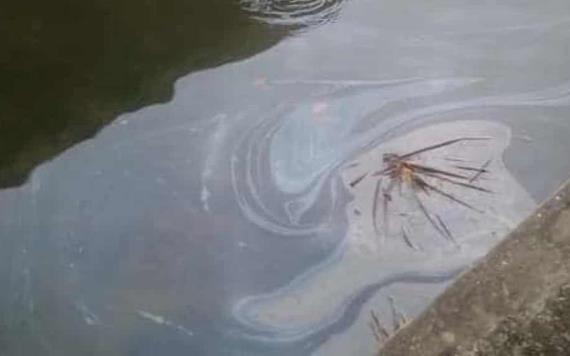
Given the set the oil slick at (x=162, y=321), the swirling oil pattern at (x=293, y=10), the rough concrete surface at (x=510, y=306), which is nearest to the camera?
the rough concrete surface at (x=510, y=306)

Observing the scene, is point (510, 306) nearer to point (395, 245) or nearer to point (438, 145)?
point (395, 245)

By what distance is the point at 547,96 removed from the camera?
1813 mm

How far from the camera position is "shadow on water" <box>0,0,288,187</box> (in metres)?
1.78

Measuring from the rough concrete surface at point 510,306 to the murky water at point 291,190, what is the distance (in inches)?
15.2

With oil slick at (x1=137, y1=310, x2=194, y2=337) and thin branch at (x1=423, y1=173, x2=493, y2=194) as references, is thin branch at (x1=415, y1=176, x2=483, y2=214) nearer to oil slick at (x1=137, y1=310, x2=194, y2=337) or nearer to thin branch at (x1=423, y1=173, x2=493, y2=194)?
thin branch at (x1=423, y1=173, x2=493, y2=194)

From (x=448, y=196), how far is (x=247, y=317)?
354 millimetres

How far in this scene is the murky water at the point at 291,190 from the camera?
1.61m

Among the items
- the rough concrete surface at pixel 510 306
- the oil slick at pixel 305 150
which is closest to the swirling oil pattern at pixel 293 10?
the oil slick at pixel 305 150

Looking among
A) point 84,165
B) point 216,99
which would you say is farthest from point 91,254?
point 216,99

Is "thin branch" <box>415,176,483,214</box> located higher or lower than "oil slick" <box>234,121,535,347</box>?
higher

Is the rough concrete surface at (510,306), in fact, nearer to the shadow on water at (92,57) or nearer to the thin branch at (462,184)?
the thin branch at (462,184)

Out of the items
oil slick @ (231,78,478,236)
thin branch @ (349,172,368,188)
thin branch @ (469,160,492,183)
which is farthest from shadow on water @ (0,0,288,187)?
thin branch @ (469,160,492,183)

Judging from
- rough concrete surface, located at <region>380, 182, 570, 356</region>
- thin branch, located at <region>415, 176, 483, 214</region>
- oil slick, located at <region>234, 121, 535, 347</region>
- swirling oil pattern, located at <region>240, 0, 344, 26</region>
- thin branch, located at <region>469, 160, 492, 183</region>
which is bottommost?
oil slick, located at <region>234, 121, 535, 347</region>

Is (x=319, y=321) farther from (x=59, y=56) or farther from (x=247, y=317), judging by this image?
(x=59, y=56)
